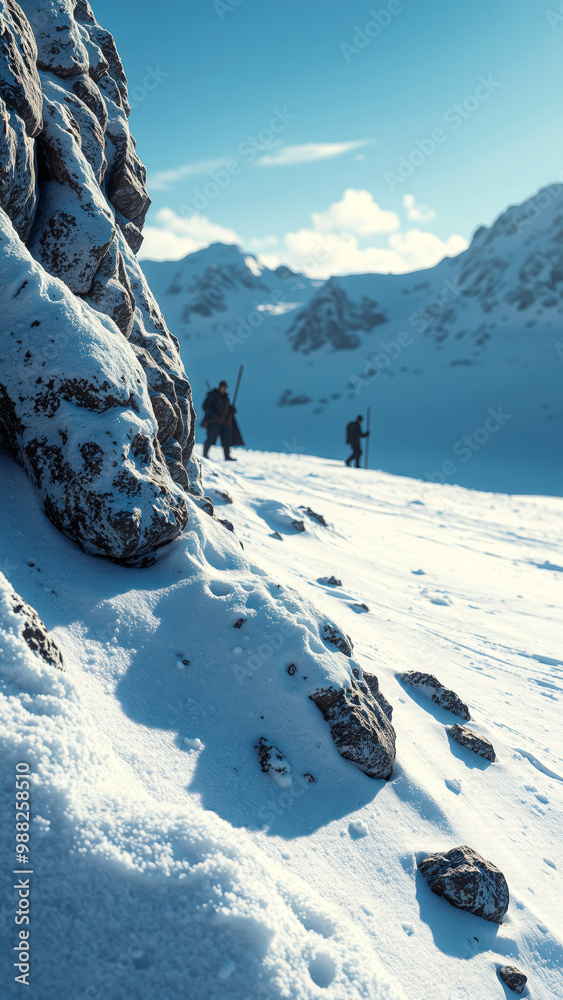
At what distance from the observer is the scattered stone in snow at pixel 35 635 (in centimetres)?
204

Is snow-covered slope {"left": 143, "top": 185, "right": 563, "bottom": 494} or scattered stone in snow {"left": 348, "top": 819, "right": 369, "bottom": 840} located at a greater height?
snow-covered slope {"left": 143, "top": 185, "right": 563, "bottom": 494}

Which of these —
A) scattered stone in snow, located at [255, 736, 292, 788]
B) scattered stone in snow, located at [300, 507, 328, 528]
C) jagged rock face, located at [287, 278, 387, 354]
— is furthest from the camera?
jagged rock face, located at [287, 278, 387, 354]

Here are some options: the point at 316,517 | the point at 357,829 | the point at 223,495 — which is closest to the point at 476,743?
the point at 357,829

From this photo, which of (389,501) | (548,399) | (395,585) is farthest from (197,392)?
(395,585)

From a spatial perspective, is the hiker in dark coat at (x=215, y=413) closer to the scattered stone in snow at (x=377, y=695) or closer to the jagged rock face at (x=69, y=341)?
the jagged rock face at (x=69, y=341)

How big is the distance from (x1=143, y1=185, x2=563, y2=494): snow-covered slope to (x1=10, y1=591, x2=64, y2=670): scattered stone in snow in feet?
84.6

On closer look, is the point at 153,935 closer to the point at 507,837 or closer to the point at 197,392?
the point at 507,837

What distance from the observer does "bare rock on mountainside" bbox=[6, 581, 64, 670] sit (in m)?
2.03

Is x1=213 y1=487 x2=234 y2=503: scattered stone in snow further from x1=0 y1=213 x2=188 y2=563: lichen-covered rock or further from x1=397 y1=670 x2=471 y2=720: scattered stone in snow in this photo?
x1=0 y1=213 x2=188 y2=563: lichen-covered rock

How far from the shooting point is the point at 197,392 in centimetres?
5844

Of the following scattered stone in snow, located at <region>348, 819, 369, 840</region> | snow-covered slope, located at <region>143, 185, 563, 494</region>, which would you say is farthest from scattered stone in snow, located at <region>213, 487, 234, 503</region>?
snow-covered slope, located at <region>143, 185, 563, 494</region>

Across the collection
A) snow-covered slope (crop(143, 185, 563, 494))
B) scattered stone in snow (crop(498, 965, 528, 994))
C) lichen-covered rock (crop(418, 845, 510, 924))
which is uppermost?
snow-covered slope (crop(143, 185, 563, 494))

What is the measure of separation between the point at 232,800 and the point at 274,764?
0.29 meters

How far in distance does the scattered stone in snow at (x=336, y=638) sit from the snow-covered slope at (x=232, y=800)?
6.5 inches
